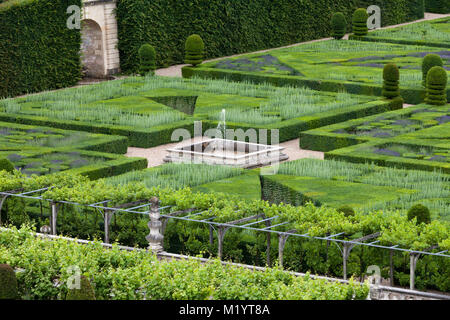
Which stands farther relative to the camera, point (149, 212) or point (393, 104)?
point (393, 104)

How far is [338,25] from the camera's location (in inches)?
1898

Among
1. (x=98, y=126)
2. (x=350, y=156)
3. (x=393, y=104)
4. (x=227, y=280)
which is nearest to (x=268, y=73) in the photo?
(x=393, y=104)

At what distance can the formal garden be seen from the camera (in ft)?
58.5

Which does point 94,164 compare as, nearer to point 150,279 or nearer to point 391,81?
point 150,279

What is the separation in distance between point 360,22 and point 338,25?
130cm

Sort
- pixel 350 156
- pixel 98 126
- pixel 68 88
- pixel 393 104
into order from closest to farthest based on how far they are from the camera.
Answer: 1. pixel 350 156
2. pixel 98 126
3. pixel 393 104
4. pixel 68 88

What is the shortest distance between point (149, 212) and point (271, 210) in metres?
2.34

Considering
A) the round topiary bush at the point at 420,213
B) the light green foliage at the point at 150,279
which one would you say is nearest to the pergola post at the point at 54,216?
the light green foliage at the point at 150,279

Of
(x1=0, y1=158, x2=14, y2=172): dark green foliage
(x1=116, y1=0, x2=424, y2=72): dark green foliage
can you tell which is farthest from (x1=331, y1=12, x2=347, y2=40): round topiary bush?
(x1=0, y1=158, x2=14, y2=172): dark green foliage

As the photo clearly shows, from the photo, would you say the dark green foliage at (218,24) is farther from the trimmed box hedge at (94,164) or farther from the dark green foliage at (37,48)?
the trimmed box hedge at (94,164)

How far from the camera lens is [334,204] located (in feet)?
74.4

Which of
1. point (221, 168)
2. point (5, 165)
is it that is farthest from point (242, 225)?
point (5, 165)

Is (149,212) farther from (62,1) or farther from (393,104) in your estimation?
(62,1)

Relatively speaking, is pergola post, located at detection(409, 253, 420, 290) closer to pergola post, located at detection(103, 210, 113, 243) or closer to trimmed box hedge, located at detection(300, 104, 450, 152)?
pergola post, located at detection(103, 210, 113, 243)
